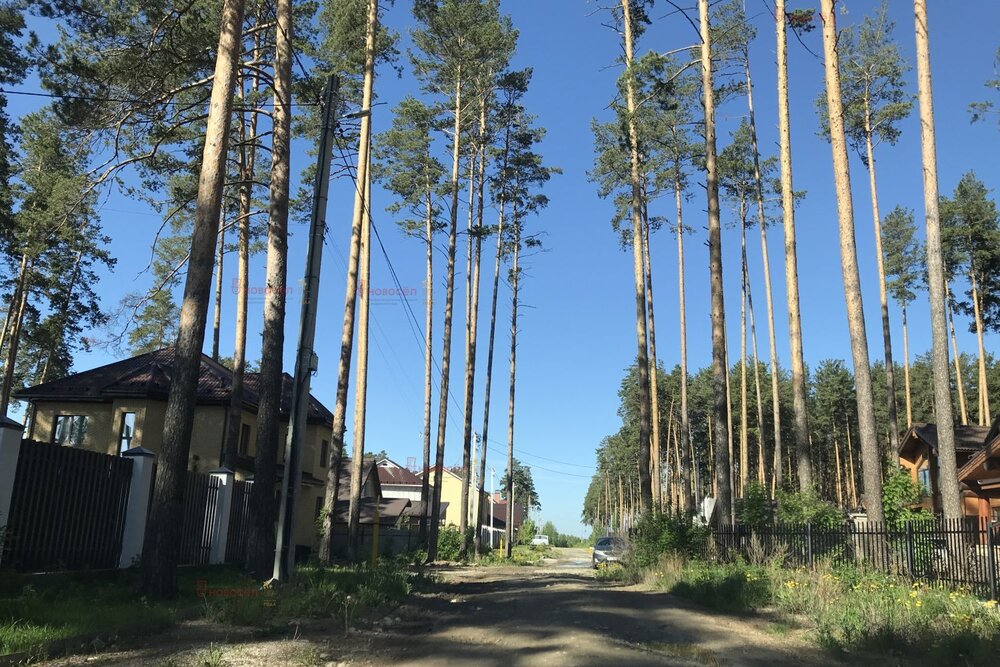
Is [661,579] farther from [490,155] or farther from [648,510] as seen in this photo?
[490,155]

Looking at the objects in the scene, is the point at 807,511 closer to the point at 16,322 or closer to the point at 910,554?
the point at 910,554

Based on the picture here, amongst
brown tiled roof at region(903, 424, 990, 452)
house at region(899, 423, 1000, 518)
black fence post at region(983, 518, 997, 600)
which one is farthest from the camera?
brown tiled roof at region(903, 424, 990, 452)

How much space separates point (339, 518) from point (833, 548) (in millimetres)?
26124

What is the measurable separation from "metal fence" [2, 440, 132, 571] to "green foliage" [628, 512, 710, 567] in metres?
12.1

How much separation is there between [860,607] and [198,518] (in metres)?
12.3

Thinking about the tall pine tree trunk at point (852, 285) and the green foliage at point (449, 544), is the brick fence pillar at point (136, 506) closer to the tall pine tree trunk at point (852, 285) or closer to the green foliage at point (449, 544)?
the tall pine tree trunk at point (852, 285)

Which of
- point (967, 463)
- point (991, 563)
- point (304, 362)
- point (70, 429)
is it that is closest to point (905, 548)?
point (991, 563)

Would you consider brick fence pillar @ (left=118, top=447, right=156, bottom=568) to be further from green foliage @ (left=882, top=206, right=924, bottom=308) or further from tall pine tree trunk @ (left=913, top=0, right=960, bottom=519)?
green foliage @ (left=882, top=206, right=924, bottom=308)

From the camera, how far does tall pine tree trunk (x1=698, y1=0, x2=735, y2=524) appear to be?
1792 cm

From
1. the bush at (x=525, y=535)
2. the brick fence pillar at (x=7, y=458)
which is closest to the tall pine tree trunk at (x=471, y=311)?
the brick fence pillar at (x=7, y=458)

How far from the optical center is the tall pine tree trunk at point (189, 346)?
9.88m

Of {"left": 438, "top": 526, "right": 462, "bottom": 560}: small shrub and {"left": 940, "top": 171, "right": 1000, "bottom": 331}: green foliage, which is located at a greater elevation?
{"left": 940, "top": 171, "right": 1000, "bottom": 331}: green foliage

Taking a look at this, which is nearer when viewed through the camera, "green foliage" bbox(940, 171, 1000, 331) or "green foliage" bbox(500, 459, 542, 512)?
"green foliage" bbox(940, 171, 1000, 331)

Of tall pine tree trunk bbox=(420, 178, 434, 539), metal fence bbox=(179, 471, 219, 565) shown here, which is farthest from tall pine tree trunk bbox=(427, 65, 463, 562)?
metal fence bbox=(179, 471, 219, 565)
